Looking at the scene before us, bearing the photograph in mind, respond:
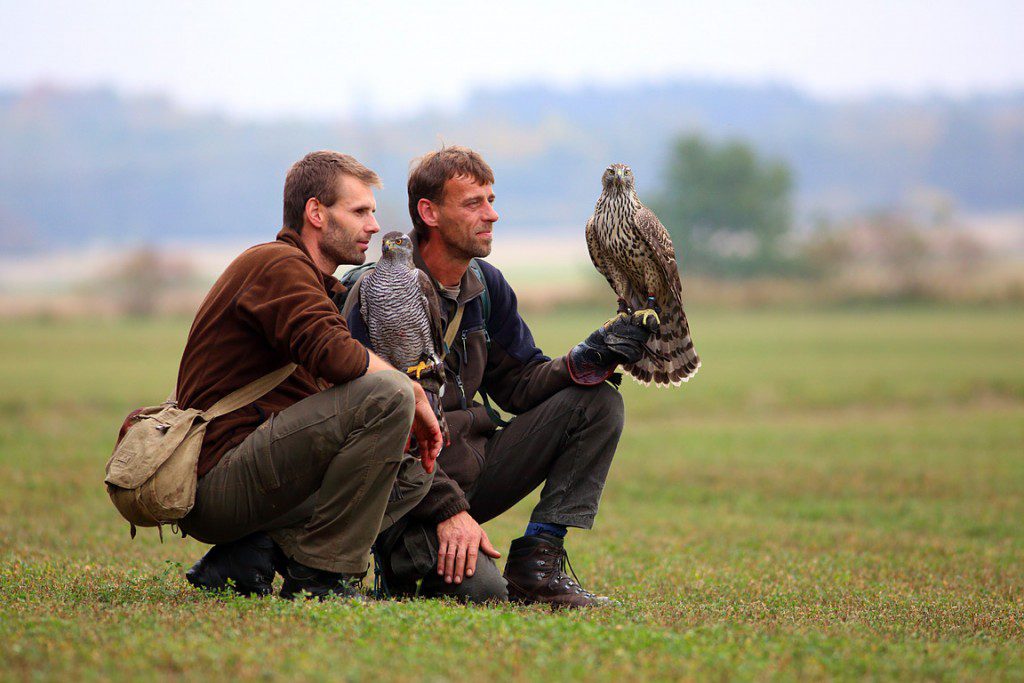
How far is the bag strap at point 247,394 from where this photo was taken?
620 centimetres

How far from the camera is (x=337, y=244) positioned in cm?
660

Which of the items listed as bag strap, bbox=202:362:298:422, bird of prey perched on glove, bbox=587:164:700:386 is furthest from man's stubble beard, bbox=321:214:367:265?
bird of prey perched on glove, bbox=587:164:700:386

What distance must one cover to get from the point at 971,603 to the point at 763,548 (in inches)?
127

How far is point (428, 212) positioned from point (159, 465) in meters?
2.36

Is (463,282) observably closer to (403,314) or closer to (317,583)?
(403,314)

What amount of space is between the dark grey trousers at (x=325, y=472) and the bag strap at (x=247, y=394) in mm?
211

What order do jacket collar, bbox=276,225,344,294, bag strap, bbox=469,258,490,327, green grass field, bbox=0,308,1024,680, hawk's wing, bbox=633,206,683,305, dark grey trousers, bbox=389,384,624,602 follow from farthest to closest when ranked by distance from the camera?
hawk's wing, bbox=633,206,683,305
bag strap, bbox=469,258,490,327
dark grey trousers, bbox=389,384,624,602
jacket collar, bbox=276,225,344,294
green grass field, bbox=0,308,1024,680

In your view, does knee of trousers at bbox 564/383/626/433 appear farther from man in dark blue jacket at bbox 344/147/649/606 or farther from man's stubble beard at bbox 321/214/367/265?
man's stubble beard at bbox 321/214/367/265

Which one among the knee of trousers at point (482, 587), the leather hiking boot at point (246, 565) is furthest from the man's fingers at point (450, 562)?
the leather hiking boot at point (246, 565)

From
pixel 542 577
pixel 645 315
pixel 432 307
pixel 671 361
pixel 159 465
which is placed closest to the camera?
pixel 159 465

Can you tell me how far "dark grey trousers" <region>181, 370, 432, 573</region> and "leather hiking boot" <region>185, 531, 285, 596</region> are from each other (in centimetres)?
18

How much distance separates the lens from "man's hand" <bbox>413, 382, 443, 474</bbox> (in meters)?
6.28

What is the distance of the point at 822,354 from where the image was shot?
3875 cm

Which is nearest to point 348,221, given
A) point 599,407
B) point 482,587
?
point 599,407
